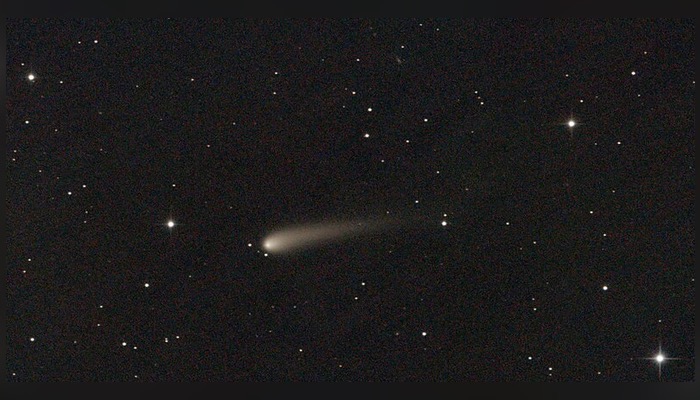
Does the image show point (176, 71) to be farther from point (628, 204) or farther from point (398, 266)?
point (628, 204)

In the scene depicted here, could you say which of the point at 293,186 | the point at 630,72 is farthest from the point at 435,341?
the point at 630,72

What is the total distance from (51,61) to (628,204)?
0.64m

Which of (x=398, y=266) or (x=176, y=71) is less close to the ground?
(x=176, y=71)

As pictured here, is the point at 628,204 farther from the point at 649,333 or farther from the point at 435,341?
the point at 435,341

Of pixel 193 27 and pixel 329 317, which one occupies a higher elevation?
pixel 193 27

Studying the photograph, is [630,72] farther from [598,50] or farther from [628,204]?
[628,204]

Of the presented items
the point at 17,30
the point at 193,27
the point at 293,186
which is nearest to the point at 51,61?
the point at 17,30

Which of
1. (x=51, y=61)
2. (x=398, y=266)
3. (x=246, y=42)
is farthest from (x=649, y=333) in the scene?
(x=51, y=61)

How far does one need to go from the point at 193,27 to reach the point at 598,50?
436mm

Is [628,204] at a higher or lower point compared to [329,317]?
higher

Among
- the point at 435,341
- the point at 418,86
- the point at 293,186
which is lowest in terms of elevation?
the point at 435,341

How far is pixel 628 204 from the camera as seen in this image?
742 millimetres

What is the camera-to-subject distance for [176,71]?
74cm

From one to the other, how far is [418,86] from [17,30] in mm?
432
